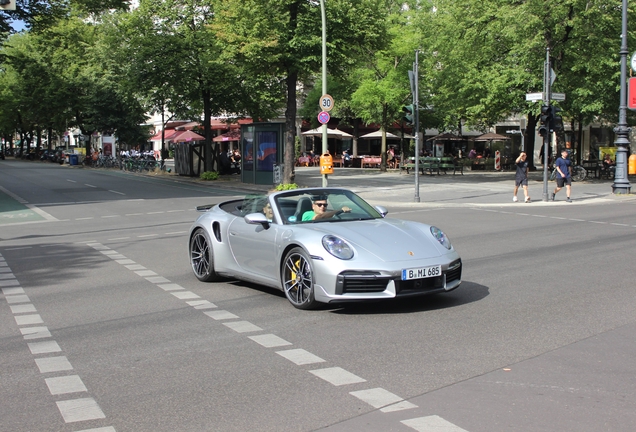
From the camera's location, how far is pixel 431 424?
4.50 meters

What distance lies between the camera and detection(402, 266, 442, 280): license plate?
7508 mm

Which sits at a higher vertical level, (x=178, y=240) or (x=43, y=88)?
(x=43, y=88)

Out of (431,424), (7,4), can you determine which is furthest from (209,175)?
(431,424)

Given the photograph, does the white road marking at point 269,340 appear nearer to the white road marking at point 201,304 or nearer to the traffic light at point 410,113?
the white road marking at point 201,304

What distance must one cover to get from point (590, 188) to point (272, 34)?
15391 mm

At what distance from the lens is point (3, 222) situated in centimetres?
2006

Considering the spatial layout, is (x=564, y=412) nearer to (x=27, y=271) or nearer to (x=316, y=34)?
(x=27, y=271)

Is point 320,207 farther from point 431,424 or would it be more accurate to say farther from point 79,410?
point 431,424

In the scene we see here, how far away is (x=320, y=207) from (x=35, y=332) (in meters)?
3.57

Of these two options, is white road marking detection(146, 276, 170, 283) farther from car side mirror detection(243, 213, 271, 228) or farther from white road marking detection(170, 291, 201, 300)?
car side mirror detection(243, 213, 271, 228)

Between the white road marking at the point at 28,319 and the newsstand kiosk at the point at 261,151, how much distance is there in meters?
26.5

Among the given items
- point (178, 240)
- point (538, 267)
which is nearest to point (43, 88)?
point (178, 240)

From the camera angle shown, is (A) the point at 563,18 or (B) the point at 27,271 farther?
(A) the point at 563,18

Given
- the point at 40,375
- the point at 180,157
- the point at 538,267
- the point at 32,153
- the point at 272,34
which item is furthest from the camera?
the point at 32,153
